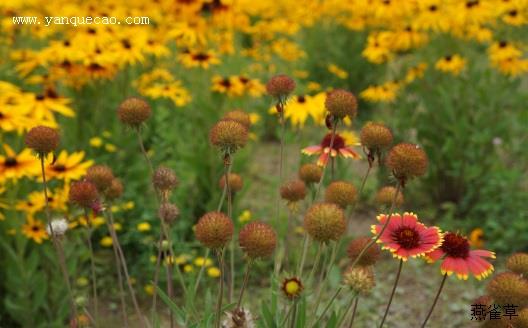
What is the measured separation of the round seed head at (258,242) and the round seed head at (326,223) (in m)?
0.10

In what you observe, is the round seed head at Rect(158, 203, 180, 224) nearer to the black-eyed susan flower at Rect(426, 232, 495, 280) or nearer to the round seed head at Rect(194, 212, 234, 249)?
the round seed head at Rect(194, 212, 234, 249)

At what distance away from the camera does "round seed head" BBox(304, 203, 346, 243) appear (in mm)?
1417

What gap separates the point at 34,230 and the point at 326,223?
→ 167cm

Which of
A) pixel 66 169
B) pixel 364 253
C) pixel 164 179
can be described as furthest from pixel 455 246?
pixel 66 169

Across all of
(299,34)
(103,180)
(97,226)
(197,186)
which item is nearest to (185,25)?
(197,186)

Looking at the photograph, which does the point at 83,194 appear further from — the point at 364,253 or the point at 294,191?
the point at 364,253

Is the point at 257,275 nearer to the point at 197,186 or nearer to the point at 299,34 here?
the point at 197,186

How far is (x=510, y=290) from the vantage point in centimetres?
142

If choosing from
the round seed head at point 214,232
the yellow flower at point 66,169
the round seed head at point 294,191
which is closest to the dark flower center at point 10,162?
the yellow flower at point 66,169

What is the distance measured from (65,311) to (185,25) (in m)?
2.04

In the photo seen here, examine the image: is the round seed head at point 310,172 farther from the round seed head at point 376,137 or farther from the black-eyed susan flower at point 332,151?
the round seed head at point 376,137

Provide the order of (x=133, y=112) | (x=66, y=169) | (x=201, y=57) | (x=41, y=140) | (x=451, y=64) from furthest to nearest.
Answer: (x=451, y=64) → (x=201, y=57) → (x=66, y=169) → (x=133, y=112) → (x=41, y=140)

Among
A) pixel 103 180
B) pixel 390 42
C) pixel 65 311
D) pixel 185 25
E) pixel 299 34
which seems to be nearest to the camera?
pixel 103 180

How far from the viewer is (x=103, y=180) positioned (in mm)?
1800
